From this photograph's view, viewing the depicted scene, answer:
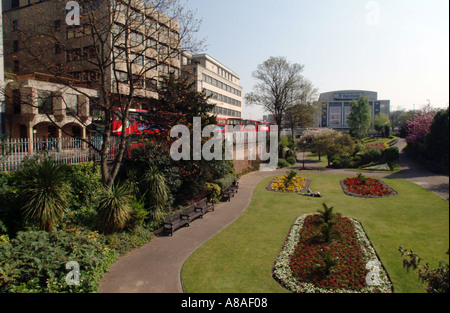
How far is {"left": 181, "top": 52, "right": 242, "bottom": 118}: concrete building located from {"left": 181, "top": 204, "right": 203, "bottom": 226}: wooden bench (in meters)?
35.2

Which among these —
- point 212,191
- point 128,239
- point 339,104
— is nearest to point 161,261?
point 128,239

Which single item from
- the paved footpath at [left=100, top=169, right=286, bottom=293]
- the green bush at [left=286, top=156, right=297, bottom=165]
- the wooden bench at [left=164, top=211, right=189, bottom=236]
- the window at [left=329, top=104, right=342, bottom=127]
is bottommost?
the paved footpath at [left=100, top=169, right=286, bottom=293]

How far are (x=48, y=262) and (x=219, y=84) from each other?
52326 millimetres

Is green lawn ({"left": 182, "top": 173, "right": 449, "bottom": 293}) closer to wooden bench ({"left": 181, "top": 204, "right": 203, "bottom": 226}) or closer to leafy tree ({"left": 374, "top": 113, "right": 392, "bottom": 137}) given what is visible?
wooden bench ({"left": 181, "top": 204, "right": 203, "bottom": 226})

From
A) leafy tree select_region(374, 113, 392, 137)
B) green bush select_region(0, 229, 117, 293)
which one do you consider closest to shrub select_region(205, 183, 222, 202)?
green bush select_region(0, 229, 117, 293)

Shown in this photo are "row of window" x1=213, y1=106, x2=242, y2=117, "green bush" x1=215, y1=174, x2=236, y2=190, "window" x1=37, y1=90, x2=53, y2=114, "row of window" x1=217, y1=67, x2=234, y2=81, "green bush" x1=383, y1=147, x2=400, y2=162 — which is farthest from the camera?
"row of window" x1=217, y1=67, x2=234, y2=81

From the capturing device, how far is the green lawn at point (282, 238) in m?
6.41

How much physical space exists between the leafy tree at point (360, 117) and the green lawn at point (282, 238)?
35614 mm

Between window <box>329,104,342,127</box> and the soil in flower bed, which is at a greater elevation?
window <box>329,104,342,127</box>

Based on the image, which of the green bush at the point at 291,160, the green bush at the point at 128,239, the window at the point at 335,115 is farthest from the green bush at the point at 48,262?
the window at the point at 335,115

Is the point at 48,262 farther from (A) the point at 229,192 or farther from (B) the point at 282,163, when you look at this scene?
(B) the point at 282,163

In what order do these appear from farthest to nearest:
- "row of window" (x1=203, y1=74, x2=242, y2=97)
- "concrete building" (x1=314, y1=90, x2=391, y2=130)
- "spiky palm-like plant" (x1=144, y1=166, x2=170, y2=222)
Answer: "concrete building" (x1=314, y1=90, x2=391, y2=130)
"row of window" (x1=203, y1=74, x2=242, y2=97)
"spiky palm-like plant" (x1=144, y1=166, x2=170, y2=222)

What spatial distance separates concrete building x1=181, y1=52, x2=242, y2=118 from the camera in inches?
1885
